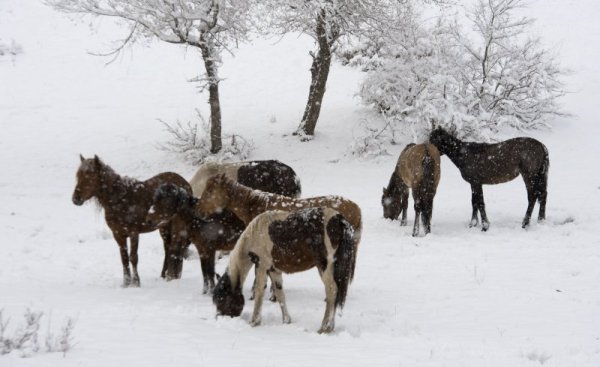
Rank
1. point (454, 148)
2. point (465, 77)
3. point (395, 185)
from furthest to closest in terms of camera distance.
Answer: point (465, 77) < point (395, 185) < point (454, 148)

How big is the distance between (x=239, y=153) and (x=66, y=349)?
12952mm

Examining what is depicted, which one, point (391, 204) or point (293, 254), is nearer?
point (293, 254)

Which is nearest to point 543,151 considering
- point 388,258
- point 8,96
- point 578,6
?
point 388,258

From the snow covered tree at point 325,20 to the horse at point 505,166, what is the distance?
259 inches

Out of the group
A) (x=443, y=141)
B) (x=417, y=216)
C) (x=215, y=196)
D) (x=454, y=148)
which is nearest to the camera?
(x=215, y=196)

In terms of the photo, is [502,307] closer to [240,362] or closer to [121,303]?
[240,362]

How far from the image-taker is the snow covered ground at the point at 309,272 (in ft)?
17.4

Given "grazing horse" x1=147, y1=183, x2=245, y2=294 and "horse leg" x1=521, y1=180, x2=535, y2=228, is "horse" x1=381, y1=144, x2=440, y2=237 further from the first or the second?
"grazing horse" x1=147, y1=183, x2=245, y2=294

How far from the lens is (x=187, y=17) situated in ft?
50.4

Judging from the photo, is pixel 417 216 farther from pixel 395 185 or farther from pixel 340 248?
pixel 340 248

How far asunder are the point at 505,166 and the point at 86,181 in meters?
8.21

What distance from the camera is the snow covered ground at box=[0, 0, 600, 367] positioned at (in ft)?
17.4

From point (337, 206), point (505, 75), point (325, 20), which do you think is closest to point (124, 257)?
point (337, 206)

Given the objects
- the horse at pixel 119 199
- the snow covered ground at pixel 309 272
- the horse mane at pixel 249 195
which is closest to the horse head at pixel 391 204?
the snow covered ground at pixel 309 272
